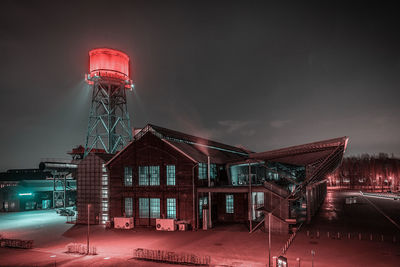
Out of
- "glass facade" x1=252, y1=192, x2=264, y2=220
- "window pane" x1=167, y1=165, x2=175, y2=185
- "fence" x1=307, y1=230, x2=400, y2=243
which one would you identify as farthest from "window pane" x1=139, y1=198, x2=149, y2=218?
"fence" x1=307, y1=230, x2=400, y2=243

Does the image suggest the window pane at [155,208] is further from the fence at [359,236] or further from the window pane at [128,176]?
the fence at [359,236]

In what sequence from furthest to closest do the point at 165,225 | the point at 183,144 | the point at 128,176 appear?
the point at 183,144 < the point at 128,176 < the point at 165,225

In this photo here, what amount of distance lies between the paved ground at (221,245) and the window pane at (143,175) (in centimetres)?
596

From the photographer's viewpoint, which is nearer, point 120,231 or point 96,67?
point 120,231

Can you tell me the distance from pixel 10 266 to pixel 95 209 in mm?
20006

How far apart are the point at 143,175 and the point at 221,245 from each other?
15767mm

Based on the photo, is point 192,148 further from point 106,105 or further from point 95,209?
point 106,105

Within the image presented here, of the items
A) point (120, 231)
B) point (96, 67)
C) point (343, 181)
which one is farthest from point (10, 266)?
point (343, 181)

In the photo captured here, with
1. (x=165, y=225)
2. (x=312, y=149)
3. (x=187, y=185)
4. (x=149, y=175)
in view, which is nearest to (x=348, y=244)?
(x=312, y=149)

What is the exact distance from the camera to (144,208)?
37.1 metres

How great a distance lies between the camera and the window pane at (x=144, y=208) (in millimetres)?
36906

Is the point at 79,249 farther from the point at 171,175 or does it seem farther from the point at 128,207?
the point at 171,175

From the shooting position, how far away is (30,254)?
24844 millimetres

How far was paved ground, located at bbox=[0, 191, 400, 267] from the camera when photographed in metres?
21.6
